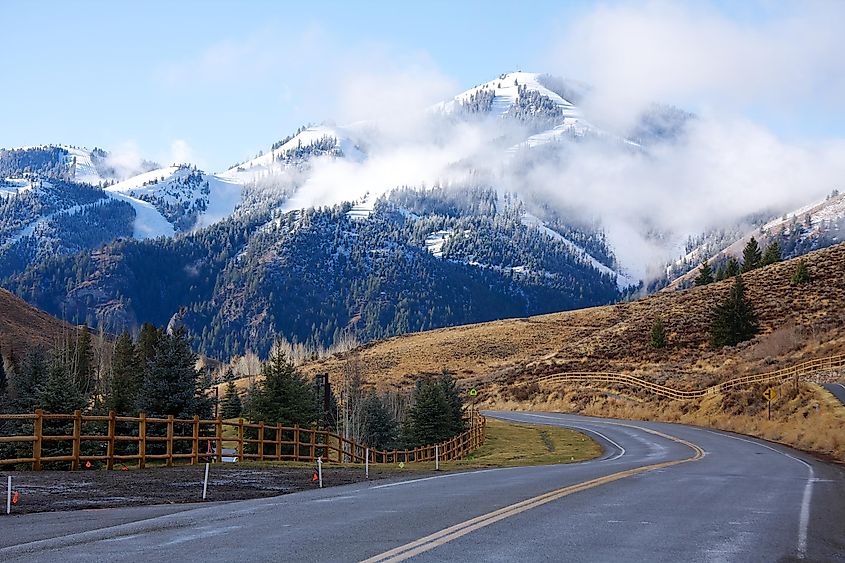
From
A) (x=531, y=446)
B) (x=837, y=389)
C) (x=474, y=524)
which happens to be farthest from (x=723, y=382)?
(x=474, y=524)

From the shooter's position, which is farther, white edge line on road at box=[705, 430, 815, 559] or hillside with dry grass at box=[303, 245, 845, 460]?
hillside with dry grass at box=[303, 245, 845, 460]

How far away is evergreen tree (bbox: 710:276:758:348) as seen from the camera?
7462 cm

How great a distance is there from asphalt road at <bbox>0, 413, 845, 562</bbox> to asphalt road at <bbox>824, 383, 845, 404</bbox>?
89.1ft

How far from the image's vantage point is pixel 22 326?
15838 cm

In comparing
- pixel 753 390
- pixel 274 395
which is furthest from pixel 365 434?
pixel 753 390

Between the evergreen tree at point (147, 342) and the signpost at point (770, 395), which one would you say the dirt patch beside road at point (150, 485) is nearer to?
the signpost at point (770, 395)

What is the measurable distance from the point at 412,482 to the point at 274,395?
28.8 meters

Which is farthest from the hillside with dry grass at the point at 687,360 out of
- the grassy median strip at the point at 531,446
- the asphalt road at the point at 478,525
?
the asphalt road at the point at 478,525

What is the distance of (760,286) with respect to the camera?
301ft

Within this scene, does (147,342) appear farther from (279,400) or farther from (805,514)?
(805,514)

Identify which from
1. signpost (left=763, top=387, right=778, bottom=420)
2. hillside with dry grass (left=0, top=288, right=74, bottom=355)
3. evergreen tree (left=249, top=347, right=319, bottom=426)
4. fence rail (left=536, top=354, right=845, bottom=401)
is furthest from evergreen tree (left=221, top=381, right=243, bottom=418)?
hillside with dry grass (left=0, top=288, right=74, bottom=355)

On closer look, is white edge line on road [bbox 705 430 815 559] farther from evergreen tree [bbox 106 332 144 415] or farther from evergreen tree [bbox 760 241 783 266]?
evergreen tree [bbox 760 241 783 266]

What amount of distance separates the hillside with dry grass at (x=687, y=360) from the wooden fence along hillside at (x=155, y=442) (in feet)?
51.3

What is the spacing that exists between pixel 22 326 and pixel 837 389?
481 ft
